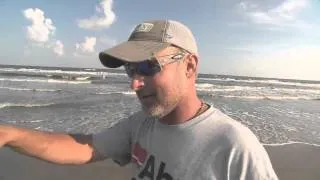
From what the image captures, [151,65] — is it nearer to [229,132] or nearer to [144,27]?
[144,27]

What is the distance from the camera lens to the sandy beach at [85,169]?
7.09m

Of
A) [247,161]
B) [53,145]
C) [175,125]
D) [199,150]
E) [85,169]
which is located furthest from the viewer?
[85,169]

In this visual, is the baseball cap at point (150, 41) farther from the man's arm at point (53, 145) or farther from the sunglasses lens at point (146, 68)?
the man's arm at point (53, 145)

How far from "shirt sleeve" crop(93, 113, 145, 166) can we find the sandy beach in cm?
507

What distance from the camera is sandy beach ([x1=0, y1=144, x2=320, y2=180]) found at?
7094 mm

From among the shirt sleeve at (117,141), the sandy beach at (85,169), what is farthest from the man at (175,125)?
the sandy beach at (85,169)

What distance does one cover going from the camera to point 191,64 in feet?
6.08

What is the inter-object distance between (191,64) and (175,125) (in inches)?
10.4

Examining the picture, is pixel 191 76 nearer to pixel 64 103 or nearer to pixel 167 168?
pixel 167 168

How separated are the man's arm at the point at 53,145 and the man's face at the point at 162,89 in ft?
1.74

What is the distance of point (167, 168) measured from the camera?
1.77m

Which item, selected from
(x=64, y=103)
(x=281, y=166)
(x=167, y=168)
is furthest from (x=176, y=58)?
(x=64, y=103)

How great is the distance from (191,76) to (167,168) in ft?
1.29

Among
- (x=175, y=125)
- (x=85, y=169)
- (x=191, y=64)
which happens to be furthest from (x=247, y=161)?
(x=85, y=169)
